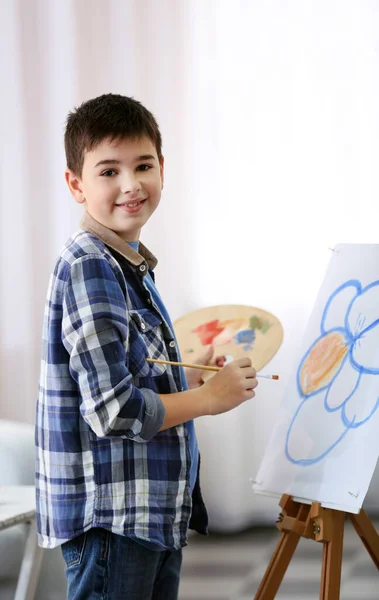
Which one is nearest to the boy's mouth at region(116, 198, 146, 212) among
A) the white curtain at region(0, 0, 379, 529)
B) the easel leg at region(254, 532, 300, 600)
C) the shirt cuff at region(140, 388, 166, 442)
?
the shirt cuff at region(140, 388, 166, 442)

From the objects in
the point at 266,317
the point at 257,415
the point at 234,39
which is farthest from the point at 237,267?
the point at 266,317

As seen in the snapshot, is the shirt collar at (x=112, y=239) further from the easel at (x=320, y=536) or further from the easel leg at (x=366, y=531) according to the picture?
the easel leg at (x=366, y=531)

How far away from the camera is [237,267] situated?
114 inches

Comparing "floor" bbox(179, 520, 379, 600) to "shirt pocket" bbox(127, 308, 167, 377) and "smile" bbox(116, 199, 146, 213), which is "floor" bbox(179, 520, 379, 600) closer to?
"shirt pocket" bbox(127, 308, 167, 377)

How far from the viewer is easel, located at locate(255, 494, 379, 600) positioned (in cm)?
163

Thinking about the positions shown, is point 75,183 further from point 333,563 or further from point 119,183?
point 333,563

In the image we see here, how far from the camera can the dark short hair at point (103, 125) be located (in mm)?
1266

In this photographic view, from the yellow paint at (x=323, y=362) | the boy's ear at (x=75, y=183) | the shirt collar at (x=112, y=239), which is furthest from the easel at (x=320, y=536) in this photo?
the boy's ear at (x=75, y=183)

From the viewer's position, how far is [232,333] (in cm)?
167

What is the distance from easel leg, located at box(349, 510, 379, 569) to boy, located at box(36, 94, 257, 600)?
2.02ft

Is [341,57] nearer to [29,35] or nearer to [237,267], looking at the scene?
[237,267]

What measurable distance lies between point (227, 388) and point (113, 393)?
217mm

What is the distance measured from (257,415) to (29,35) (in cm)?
163

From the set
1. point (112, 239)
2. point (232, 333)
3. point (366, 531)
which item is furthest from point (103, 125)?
point (366, 531)
